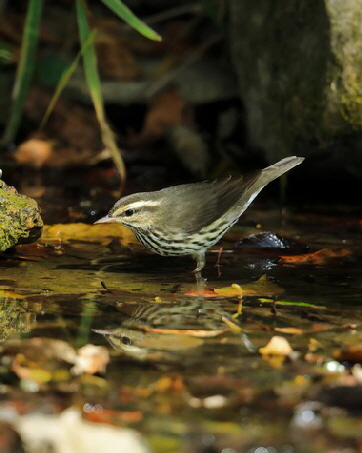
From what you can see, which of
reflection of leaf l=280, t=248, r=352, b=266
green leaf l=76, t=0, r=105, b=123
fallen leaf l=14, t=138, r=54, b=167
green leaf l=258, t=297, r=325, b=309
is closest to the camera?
green leaf l=258, t=297, r=325, b=309

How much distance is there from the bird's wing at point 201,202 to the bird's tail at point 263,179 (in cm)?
11

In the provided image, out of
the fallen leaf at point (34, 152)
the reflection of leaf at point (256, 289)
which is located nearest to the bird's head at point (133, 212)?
the reflection of leaf at point (256, 289)

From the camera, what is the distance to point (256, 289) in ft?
16.4

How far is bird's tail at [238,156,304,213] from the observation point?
6328mm

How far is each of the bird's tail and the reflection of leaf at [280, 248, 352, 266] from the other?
25.4 inches

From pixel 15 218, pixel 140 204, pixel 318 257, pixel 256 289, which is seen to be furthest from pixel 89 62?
pixel 256 289

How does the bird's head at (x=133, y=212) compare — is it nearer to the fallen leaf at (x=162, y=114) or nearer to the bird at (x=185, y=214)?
the bird at (x=185, y=214)

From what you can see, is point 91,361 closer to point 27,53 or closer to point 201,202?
point 201,202

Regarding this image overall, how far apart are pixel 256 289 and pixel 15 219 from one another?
152 centimetres

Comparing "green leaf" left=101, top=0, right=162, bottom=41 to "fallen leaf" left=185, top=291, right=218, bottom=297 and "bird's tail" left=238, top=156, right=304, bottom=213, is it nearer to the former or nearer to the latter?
"bird's tail" left=238, top=156, right=304, bottom=213

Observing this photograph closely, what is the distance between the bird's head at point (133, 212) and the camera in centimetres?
581

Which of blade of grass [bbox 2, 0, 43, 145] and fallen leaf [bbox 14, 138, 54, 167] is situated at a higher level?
blade of grass [bbox 2, 0, 43, 145]

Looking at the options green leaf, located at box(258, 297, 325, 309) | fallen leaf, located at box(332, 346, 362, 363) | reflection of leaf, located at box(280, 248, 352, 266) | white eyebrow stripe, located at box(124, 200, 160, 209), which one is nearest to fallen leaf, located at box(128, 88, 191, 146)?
white eyebrow stripe, located at box(124, 200, 160, 209)

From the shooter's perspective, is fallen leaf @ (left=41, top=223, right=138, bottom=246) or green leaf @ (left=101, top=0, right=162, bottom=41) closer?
fallen leaf @ (left=41, top=223, right=138, bottom=246)
